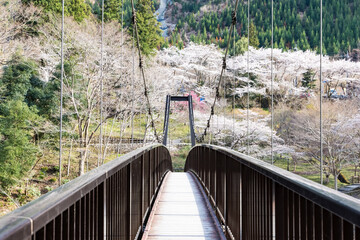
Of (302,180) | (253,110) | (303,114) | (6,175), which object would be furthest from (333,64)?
(302,180)

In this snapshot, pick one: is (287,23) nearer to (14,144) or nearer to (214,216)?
(14,144)

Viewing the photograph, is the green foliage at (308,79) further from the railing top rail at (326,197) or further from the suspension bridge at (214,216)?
the railing top rail at (326,197)

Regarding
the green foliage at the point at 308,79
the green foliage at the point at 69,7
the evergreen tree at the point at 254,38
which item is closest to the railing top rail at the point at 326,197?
the green foliage at the point at 69,7

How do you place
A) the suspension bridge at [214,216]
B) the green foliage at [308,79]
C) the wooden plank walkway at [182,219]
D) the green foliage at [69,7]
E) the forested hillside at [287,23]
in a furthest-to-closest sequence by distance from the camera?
1. the green foliage at [308,79]
2. the forested hillside at [287,23]
3. the green foliage at [69,7]
4. the wooden plank walkway at [182,219]
5. the suspension bridge at [214,216]

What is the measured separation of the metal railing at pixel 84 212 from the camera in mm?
804

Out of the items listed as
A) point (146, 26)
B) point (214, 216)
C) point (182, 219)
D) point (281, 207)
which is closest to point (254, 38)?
point (146, 26)

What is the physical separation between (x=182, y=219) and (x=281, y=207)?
2.60 m

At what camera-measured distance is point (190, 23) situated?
2244 inches

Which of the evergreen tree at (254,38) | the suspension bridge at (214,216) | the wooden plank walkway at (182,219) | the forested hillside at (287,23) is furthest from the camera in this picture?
the evergreen tree at (254,38)

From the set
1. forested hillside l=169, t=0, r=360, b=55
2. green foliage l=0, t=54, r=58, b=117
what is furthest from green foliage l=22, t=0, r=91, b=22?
forested hillside l=169, t=0, r=360, b=55

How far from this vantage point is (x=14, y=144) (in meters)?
15.0

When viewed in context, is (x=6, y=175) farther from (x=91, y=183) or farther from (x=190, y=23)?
(x=190, y=23)

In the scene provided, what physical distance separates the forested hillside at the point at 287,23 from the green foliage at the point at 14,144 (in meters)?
20.2

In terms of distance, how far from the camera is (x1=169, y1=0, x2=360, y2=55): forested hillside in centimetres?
2770
